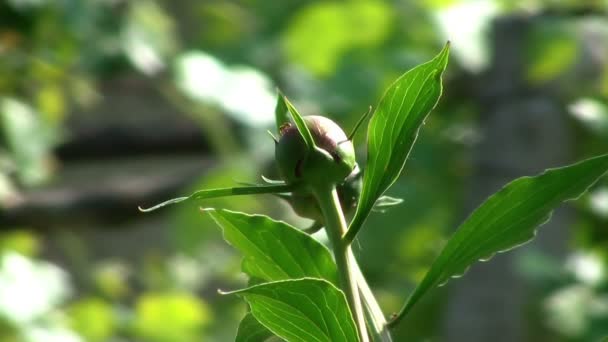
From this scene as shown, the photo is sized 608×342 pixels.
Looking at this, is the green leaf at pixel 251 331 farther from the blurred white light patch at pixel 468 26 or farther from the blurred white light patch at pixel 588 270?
the blurred white light patch at pixel 468 26

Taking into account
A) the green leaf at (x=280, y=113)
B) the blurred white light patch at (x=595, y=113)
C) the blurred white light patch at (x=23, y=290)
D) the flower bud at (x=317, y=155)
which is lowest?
the flower bud at (x=317, y=155)

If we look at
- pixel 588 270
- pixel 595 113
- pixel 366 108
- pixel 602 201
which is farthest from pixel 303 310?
pixel 366 108

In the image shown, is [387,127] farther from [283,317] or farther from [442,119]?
[442,119]

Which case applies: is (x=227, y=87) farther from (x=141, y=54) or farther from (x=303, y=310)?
(x=303, y=310)

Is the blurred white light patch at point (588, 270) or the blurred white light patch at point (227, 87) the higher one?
the blurred white light patch at point (227, 87)

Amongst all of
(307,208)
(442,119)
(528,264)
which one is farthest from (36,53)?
(307,208)

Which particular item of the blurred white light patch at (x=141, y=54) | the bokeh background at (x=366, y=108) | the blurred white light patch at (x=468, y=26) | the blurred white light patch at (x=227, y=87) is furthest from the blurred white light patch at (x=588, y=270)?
the blurred white light patch at (x=141, y=54)

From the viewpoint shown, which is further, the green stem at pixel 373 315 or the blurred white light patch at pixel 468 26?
the blurred white light patch at pixel 468 26

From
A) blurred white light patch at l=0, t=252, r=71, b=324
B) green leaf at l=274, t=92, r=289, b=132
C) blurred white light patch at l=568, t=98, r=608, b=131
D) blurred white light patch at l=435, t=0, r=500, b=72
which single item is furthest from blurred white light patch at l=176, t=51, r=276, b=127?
green leaf at l=274, t=92, r=289, b=132

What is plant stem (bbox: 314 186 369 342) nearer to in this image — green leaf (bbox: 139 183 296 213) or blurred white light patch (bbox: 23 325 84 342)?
green leaf (bbox: 139 183 296 213)
